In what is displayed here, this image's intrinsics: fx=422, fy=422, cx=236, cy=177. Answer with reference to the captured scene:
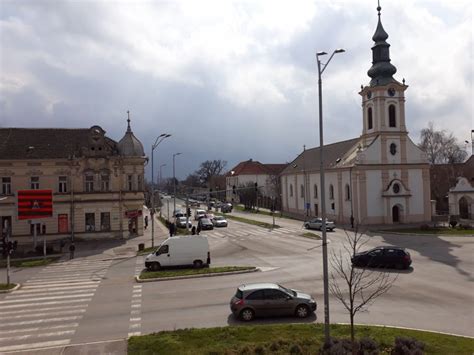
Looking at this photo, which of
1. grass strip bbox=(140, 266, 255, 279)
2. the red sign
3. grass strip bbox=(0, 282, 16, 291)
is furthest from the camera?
the red sign

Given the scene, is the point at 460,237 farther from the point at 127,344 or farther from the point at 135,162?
the point at 127,344

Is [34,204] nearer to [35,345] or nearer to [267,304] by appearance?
[35,345]

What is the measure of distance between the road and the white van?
Result: 1.55 meters

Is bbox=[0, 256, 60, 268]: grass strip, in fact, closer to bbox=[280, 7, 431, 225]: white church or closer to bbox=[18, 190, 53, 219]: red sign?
bbox=[18, 190, 53, 219]: red sign

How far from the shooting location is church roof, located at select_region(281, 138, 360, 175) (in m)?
62.2

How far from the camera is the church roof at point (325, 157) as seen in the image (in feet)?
204

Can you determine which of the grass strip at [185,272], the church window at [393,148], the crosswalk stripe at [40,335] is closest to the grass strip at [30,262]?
the grass strip at [185,272]

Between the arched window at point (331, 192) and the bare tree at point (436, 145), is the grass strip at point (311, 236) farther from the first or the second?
the bare tree at point (436, 145)

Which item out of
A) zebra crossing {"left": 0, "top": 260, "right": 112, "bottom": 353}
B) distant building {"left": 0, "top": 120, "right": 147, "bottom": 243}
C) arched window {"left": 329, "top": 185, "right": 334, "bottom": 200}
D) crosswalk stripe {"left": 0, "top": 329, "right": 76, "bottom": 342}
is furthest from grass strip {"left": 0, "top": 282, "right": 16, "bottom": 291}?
arched window {"left": 329, "top": 185, "right": 334, "bottom": 200}

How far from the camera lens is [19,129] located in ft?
147

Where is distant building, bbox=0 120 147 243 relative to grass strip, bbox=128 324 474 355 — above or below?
above

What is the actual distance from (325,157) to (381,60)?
18.8 metres

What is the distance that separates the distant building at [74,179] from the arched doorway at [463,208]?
4215 cm

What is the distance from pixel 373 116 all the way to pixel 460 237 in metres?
20.4
